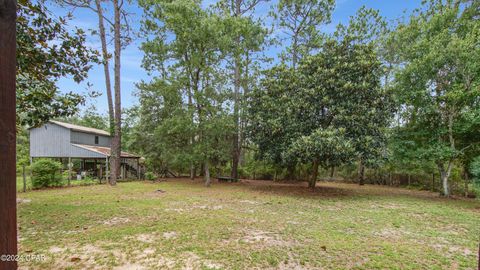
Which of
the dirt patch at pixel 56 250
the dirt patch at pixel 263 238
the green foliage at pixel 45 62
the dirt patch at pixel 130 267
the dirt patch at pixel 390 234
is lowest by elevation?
the dirt patch at pixel 390 234

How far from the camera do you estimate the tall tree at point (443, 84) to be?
972cm

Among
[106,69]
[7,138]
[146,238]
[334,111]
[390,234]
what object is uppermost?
[106,69]

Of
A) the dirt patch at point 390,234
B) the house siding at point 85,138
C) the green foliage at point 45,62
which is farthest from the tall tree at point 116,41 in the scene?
the dirt patch at point 390,234

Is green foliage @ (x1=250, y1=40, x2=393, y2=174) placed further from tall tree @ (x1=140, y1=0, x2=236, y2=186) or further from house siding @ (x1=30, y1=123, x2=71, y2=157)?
house siding @ (x1=30, y1=123, x2=71, y2=157)

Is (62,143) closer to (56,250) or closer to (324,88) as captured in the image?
(56,250)

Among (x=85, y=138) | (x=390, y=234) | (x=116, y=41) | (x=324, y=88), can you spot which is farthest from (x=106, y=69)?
(x=390, y=234)

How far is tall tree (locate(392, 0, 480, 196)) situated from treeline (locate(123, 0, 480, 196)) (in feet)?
0.16

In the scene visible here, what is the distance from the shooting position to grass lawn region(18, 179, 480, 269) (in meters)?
3.63

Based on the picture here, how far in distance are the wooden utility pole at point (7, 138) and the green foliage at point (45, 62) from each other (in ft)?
16.6

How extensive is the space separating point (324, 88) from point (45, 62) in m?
9.87

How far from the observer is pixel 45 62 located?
5.47 metres

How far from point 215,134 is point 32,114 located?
350 inches

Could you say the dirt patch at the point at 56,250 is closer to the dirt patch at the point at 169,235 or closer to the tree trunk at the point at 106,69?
the dirt patch at the point at 169,235

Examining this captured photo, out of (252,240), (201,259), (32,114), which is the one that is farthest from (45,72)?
(252,240)
